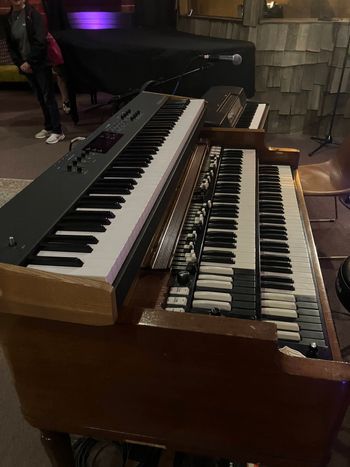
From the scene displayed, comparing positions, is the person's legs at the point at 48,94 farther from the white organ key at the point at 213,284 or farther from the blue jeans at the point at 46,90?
the white organ key at the point at 213,284

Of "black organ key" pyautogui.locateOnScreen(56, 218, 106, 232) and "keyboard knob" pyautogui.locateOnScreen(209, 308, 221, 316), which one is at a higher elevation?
"black organ key" pyautogui.locateOnScreen(56, 218, 106, 232)

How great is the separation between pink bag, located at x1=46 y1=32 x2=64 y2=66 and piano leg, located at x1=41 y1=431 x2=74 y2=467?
3952 mm

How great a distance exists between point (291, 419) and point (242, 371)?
175mm

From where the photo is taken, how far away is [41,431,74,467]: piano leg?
1089 mm

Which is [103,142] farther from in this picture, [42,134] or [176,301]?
[42,134]

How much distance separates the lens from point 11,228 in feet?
2.92

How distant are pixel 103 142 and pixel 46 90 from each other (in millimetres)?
3246

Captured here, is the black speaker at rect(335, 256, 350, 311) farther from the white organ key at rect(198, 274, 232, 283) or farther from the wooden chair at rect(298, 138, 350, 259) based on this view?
the wooden chair at rect(298, 138, 350, 259)

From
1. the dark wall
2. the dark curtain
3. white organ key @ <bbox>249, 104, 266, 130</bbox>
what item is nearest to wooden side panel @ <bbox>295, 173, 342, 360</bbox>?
white organ key @ <bbox>249, 104, 266, 130</bbox>

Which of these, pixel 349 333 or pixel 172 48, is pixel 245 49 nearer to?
pixel 172 48

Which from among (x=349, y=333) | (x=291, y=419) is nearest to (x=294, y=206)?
(x=349, y=333)

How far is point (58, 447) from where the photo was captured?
1.12 meters

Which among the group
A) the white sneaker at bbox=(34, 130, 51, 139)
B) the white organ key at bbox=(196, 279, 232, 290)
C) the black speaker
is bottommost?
the white sneaker at bbox=(34, 130, 51, 139)

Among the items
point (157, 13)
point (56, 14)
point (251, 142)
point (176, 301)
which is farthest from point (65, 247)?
point (56, 14)
